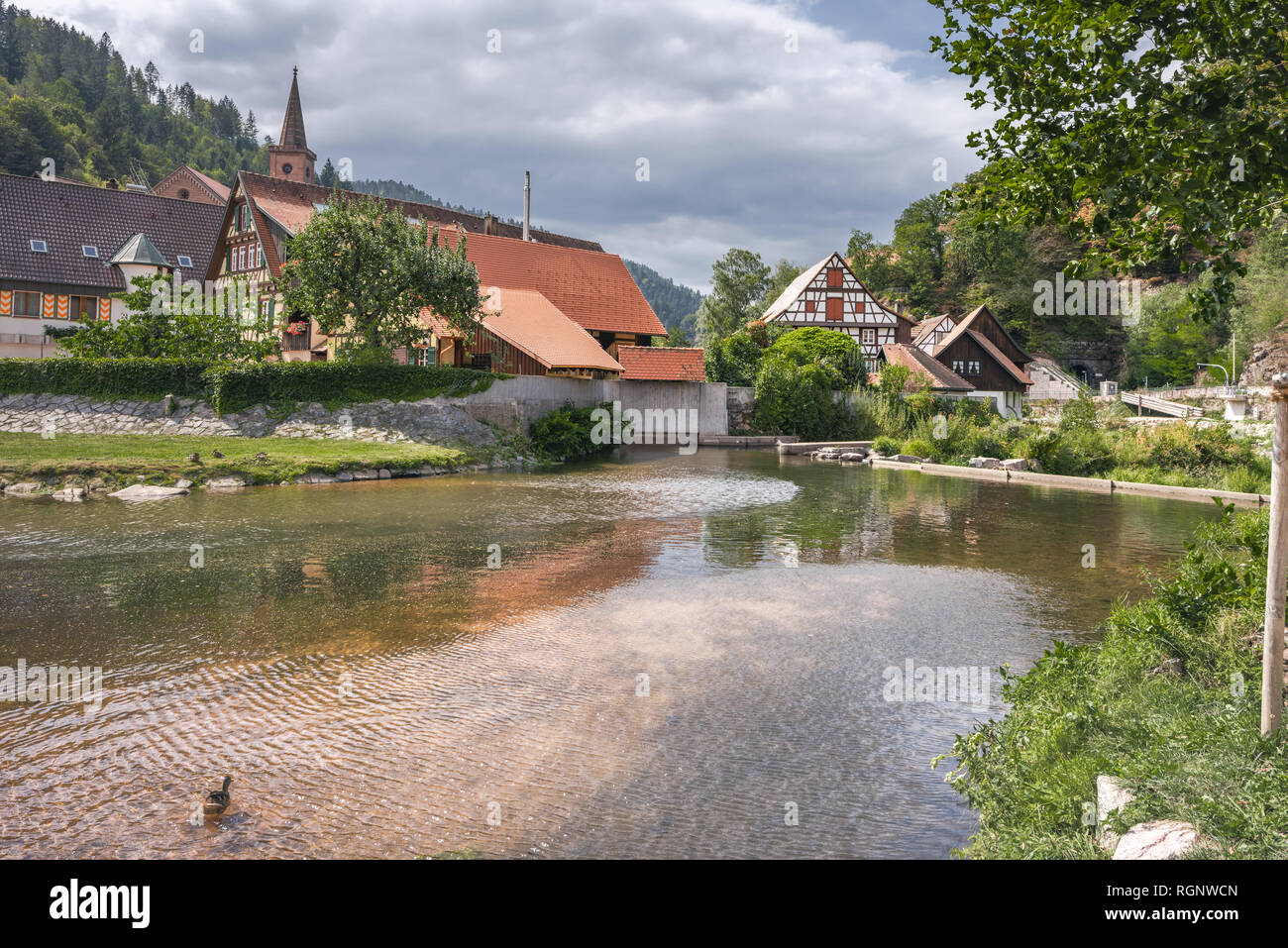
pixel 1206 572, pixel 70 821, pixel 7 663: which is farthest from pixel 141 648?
pixel 1206 572

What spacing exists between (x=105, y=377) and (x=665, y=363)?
24.0 meters

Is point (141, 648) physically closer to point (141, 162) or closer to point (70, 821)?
point (70, 821)

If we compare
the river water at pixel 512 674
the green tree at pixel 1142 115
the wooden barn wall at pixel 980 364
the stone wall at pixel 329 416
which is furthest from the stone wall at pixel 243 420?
the wooden barn wall at pixel 980 364

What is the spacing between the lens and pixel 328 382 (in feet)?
96.3

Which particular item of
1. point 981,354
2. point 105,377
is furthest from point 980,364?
point 105,377

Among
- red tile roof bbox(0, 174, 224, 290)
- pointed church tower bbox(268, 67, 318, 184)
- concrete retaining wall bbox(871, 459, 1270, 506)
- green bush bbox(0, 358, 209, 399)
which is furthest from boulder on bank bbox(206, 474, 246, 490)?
pointed church tower bbox(268, 67, 318, 184)

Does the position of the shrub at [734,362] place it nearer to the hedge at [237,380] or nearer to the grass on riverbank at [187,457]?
the hedge at [237,380]

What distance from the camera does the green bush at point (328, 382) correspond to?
28016mm

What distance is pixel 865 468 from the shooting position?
3206 centimetres

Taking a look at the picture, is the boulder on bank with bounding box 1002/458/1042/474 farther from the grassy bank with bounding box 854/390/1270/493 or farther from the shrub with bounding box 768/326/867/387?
the shrub with bounding box 768/326/867/387

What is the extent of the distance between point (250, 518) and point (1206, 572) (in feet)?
51.0

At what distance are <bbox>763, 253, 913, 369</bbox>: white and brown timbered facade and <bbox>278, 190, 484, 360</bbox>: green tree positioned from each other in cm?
3380

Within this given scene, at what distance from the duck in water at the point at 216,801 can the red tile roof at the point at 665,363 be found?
37.0 m
